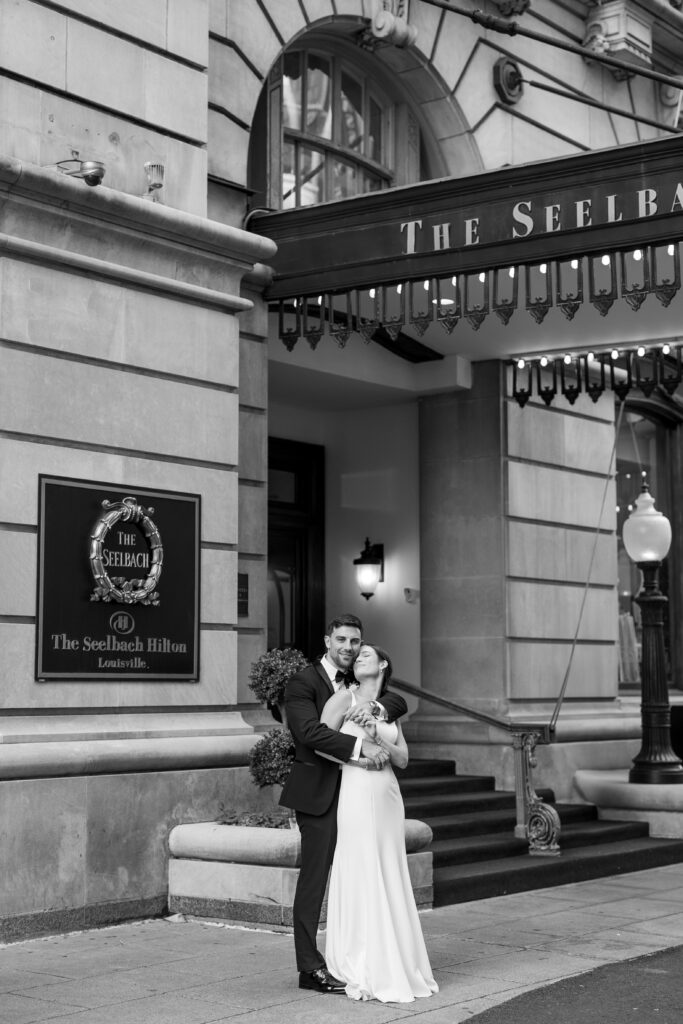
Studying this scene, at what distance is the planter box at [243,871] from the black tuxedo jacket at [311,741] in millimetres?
1861

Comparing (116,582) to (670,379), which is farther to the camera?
(670,379)

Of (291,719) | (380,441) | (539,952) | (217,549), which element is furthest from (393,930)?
(380,441)

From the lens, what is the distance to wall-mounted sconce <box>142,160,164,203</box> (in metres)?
11.3

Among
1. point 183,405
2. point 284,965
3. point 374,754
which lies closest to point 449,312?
point 183,405

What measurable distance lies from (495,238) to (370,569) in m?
5.80

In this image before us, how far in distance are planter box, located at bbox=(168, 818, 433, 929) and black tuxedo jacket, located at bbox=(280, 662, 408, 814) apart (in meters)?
1.86

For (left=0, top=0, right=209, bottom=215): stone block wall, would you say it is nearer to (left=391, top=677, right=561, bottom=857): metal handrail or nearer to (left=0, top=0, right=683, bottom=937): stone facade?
(left=0, top=0, right=683, bottom=937): stone facade

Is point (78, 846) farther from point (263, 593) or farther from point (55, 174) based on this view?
point (55, 174)

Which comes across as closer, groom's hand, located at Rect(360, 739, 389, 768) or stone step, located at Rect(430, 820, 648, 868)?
groom's hand, located at Rect(360, 739, 389, 768)

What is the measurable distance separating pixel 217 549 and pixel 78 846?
8.82 feet

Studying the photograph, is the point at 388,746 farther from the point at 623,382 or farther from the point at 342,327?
the point at 623,382

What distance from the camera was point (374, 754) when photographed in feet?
26.3

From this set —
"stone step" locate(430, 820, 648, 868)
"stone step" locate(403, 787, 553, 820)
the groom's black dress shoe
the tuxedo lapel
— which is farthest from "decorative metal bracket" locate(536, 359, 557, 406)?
the groom's black dress shoe

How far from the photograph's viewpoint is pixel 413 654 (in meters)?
16.4
